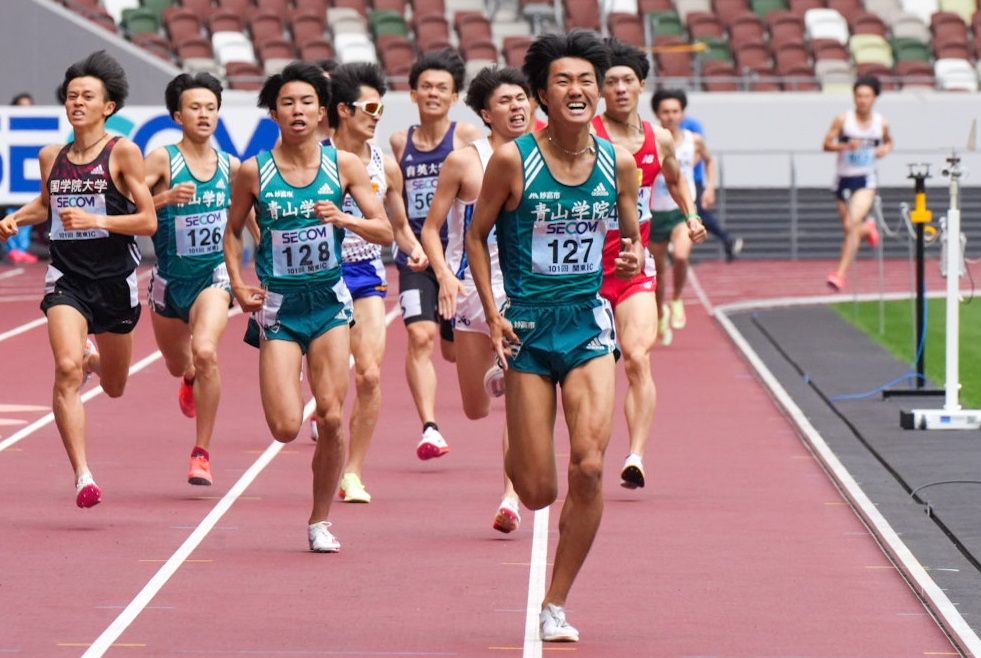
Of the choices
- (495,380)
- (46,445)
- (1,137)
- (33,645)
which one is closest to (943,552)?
(495,380)

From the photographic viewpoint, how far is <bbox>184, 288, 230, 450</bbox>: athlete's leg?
10438 mm

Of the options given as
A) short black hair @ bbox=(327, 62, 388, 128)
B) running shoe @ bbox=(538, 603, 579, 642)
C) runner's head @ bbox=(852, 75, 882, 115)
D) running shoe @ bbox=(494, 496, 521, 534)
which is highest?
short black hair @ bbox=(327, 62, 388, 128)

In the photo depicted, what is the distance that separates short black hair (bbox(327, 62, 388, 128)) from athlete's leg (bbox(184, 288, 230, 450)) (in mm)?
1174

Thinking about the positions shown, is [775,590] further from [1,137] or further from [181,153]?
[1,137]

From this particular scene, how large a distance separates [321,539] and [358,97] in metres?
2.79

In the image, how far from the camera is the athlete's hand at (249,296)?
8.59 m

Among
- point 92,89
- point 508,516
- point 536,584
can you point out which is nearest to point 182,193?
point 92,89

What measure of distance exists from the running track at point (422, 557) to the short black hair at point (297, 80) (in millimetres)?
1902

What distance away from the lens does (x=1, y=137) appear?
24.5 metres

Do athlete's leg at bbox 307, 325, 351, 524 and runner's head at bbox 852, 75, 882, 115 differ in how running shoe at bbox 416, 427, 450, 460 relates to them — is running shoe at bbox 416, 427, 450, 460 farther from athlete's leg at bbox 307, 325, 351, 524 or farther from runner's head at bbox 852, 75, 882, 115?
runner's head at bbox 852, 75, 882, 115

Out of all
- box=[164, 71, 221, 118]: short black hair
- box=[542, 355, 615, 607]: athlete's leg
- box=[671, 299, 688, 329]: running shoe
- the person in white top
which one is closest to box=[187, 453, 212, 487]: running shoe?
box=[164, 71, 221, 118]: short black hair

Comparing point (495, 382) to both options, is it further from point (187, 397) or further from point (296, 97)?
point (187, 397)

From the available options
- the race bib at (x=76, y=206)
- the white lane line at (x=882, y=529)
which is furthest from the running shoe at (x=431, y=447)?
the race bib at (x=76, y=206)

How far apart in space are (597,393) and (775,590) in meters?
1.41
